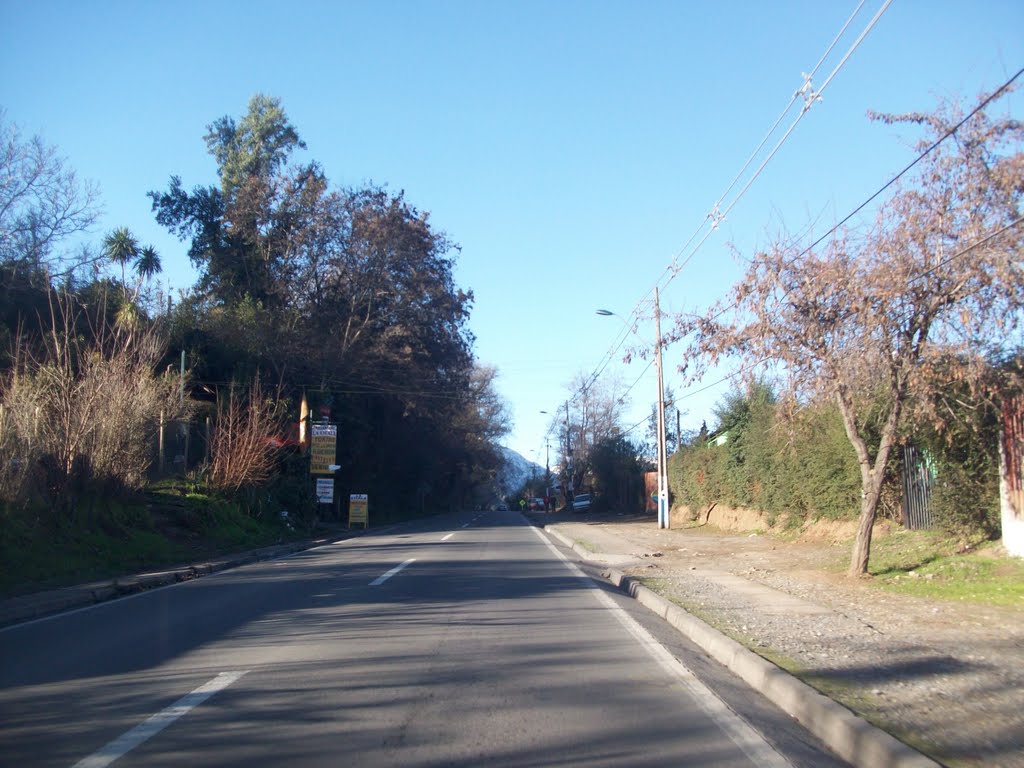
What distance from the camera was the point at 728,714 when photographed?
6523 millimetres

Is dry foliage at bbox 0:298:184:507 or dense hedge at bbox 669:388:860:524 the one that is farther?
dense hedge at bbox 669:388:860:524

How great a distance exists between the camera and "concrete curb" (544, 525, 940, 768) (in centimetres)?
523

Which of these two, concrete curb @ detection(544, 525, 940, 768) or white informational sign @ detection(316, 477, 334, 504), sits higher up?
white informational sign @ detection(316, 477, 334, 504)

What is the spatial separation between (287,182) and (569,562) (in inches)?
1063

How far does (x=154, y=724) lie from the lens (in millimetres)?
6105

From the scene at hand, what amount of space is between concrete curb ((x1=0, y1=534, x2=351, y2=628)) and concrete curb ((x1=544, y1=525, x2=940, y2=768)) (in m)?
8.79

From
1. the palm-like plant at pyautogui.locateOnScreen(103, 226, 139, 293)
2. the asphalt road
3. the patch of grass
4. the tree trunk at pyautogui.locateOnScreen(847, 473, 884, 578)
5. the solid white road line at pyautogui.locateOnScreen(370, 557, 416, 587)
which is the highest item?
the palm-like plant at pyautogui.locateOnScreen(103, 226, 139, 293)

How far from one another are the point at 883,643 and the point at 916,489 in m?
9.09

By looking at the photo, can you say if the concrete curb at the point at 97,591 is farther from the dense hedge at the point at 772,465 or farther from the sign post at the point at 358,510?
the sign post at the point at 358,510

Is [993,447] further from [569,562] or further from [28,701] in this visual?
[28,701]

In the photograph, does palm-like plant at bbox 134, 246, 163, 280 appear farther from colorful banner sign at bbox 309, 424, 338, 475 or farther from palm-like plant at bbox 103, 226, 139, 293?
colorful banner sign at bbox 309, 424, 338, 475

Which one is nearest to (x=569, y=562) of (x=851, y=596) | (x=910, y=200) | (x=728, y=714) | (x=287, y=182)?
(x=851, y=596)

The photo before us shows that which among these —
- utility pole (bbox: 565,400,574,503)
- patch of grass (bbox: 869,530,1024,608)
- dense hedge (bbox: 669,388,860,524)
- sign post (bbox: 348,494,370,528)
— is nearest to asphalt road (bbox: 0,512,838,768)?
patch of grass (bbox: 869,530,1024,608)

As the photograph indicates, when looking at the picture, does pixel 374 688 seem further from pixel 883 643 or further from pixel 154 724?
pixel 883 643
